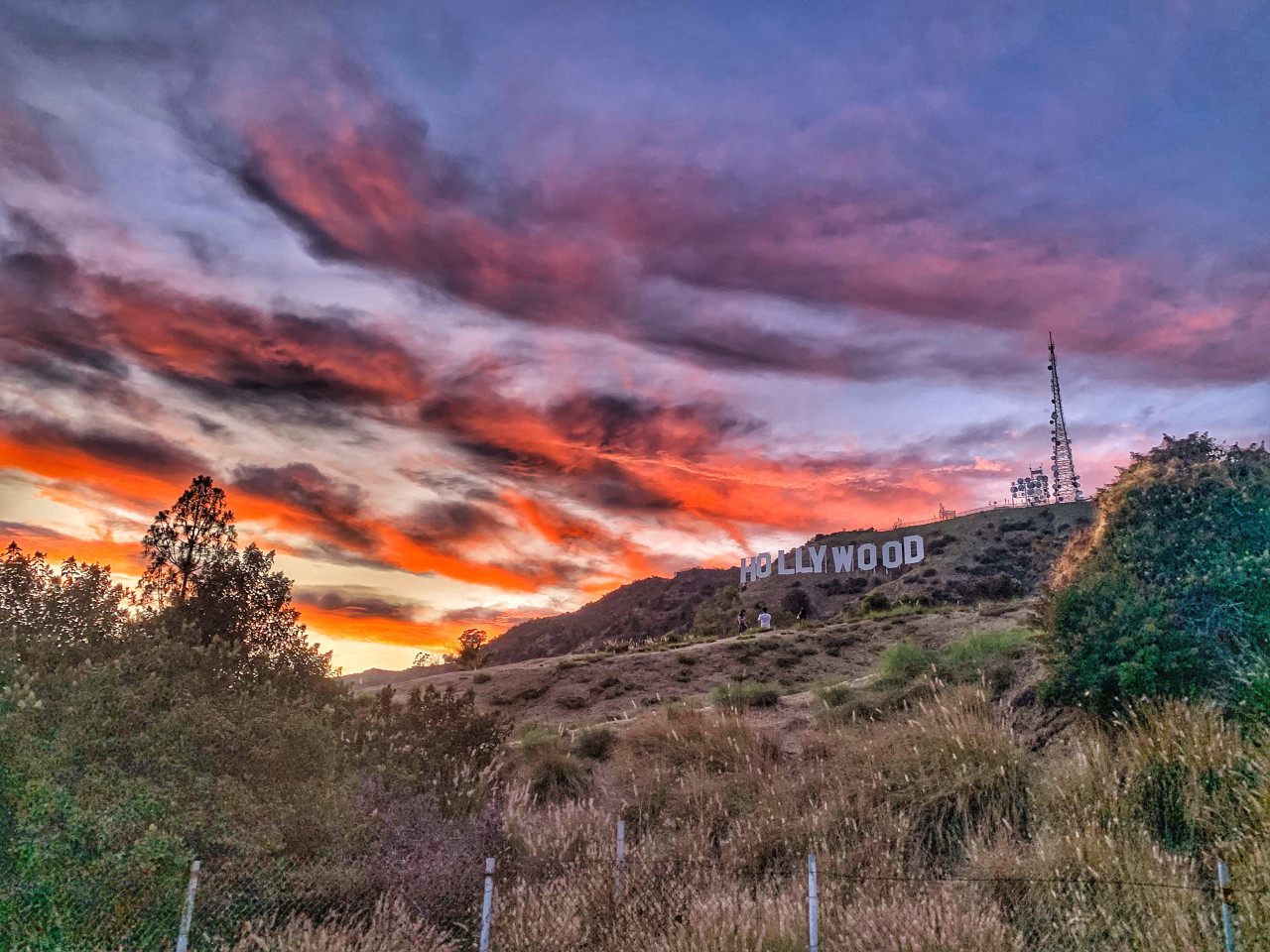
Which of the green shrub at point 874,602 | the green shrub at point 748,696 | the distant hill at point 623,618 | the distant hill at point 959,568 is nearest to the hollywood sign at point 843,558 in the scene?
the distant hill at point 959,568

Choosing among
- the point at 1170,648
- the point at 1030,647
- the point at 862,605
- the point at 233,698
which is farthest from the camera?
the point at 862,605

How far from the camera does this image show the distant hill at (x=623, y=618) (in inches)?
4250

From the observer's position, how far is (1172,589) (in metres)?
14.3

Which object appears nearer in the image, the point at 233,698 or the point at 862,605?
the point at 233,698

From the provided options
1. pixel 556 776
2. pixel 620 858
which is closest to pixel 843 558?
pixel 556 776

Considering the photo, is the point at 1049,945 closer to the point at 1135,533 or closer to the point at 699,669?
the point at 1135,533

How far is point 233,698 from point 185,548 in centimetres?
1394

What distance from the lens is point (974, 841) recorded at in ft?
38.7

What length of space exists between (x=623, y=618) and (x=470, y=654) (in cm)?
4053

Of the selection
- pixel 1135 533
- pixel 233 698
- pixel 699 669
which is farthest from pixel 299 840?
pixel 699 669

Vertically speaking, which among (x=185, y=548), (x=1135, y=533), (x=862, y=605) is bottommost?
(x=1135, y=533)

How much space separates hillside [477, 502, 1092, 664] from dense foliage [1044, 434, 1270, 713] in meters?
49.8

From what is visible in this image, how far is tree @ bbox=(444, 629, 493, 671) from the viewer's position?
73250 mm

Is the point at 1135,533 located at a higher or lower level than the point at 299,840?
higher
